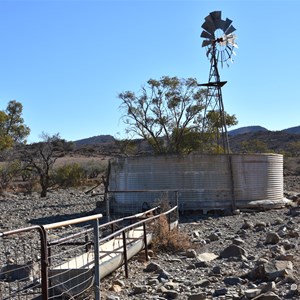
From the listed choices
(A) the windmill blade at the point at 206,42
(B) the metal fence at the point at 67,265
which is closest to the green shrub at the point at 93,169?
(A) the windmill blade at the point at 206,42

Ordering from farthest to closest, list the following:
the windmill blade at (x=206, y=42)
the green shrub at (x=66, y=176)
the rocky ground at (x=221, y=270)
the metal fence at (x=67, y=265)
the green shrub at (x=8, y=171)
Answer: the green shrub at (x=66, y=176) < the green shrub at (x=8, y=171) < the windmill blade at (x=206, y=42) < the rocky ground at (x=221, y=270) < the metal fence at (x=67, y=265)

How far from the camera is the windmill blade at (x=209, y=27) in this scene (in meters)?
28.1

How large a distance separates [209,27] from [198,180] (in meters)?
8.74

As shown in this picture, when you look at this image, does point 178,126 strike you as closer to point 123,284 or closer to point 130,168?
point 130,168

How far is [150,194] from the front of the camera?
890 inches

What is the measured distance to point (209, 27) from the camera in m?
28.2

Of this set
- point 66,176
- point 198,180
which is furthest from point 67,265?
point 66,176

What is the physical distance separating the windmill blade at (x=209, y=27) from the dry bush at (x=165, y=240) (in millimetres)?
16886

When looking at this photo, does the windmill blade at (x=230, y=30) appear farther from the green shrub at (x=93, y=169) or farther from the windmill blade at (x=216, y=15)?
the green shrub at (x=93, y=169)

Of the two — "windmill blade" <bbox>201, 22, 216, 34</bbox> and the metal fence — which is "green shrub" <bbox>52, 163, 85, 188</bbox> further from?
the metal fence

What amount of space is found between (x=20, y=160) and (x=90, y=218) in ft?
125

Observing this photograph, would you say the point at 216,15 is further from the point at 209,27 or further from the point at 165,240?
the point at 165,240

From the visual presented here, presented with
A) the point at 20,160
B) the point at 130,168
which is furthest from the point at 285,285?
the point at 20,160

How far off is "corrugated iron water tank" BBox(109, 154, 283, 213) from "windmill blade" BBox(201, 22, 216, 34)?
7.37 metres
